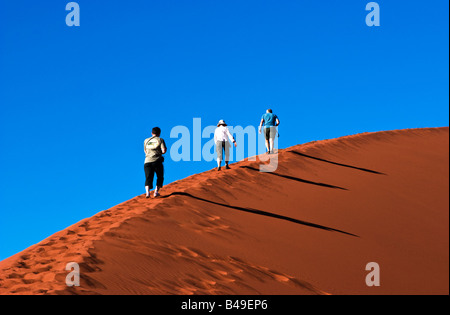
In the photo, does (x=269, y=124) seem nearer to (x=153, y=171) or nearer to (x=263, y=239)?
(x=153, y=171)

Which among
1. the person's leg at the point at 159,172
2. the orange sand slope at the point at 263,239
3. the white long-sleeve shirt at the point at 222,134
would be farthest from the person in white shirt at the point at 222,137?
the person's leg at the point at 159,172

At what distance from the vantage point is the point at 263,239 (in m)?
10.4

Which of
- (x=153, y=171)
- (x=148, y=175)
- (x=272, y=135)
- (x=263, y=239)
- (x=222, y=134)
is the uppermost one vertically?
(x=222, y=134)

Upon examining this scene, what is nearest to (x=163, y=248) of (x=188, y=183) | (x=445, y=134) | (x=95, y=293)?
(x=95, y=293)

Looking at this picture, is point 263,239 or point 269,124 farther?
point 269,124

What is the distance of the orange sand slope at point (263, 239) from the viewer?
7844 mm

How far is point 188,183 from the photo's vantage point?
48.4 feet

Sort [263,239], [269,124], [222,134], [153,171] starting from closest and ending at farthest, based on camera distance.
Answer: [263,239] < [153,171] < [222,134] < [269,124]

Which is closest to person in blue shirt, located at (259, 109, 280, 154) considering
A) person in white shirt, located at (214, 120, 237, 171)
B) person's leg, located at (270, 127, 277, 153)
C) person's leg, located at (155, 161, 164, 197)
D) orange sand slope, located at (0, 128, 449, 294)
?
person's leg, located at (270, 127, 277, 153)

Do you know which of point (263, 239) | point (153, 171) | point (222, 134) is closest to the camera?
point (263, 239)

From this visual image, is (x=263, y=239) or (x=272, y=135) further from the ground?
(x=272, y=135)

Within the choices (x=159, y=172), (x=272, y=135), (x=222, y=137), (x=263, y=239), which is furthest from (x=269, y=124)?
(x=263, y=239)

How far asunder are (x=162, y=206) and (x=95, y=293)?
4873 mm
